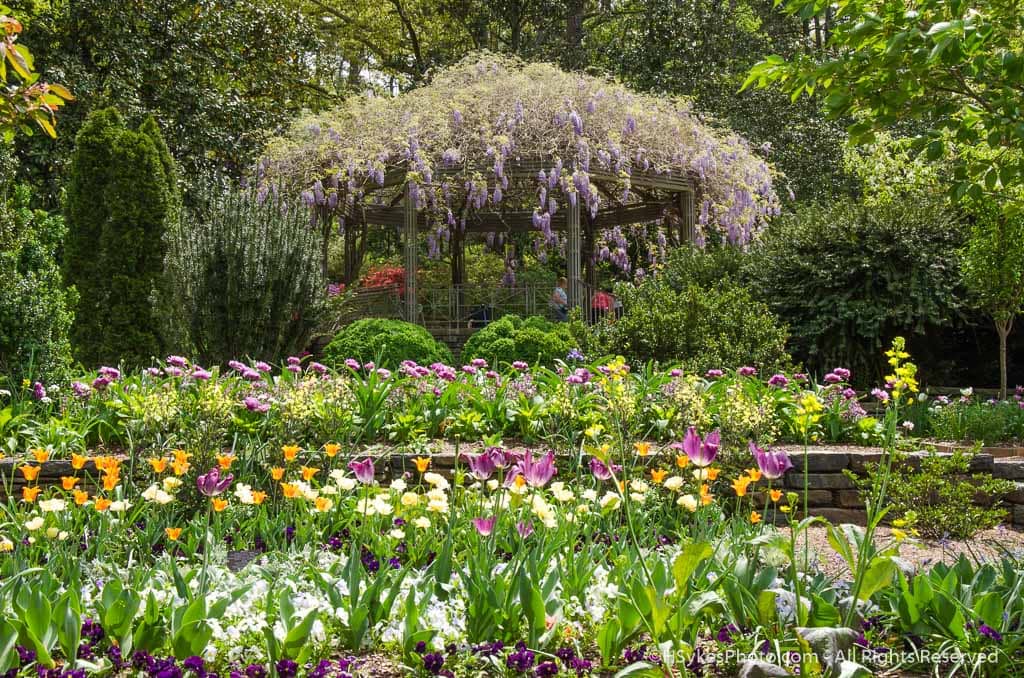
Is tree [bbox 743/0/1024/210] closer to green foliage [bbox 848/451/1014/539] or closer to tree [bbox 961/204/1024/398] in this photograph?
green foliage [bbox 848/451/1014/539]

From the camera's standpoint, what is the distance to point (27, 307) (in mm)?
5637

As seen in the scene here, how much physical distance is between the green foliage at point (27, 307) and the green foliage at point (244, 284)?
261cm

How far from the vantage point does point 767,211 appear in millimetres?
14211

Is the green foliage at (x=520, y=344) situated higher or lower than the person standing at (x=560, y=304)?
lower

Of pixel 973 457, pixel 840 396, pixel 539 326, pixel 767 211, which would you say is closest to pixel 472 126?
pixel 539 326

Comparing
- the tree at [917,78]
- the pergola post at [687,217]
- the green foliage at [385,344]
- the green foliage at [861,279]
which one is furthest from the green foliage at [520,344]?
the tree at [917,78]

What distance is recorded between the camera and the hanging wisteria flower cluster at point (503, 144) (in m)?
11.4

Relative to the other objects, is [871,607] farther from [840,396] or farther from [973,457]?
[840,396]

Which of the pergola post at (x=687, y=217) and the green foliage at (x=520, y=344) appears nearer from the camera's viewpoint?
the green foliage at (x=520, y=344)

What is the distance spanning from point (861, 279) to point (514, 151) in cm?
442

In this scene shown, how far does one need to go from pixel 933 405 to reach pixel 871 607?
6373 millimetres

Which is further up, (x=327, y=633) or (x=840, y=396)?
(x=840, y=396)

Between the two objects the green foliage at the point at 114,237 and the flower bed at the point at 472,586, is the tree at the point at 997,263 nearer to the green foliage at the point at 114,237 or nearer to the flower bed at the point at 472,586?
the flower bed at the point at 472,586

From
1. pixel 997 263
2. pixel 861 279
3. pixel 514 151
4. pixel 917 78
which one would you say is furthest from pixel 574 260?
pixel 917 78
